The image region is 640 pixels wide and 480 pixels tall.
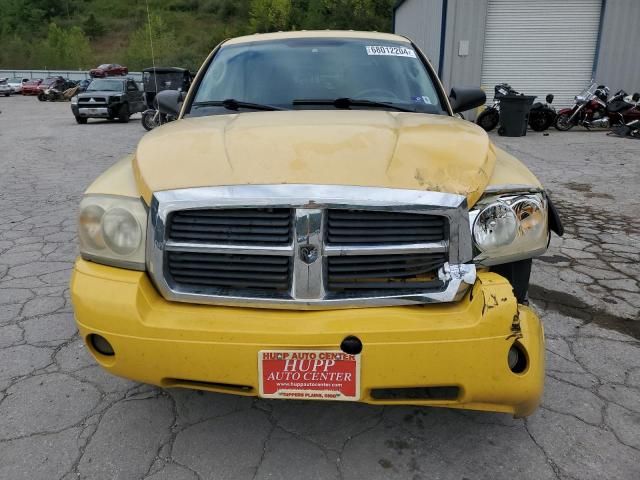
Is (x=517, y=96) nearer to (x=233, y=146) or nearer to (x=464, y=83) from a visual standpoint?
(x=464, y=83)

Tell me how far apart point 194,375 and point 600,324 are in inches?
104

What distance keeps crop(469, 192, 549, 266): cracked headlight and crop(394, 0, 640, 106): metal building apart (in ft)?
46.3

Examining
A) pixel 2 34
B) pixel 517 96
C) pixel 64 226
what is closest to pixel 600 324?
pixel 64 226

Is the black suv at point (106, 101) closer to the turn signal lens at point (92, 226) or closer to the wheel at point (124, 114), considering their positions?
the wheel at point (124, 114)

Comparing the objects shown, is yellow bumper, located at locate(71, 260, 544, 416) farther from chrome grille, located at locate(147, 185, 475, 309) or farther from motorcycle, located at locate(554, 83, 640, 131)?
motorcycle, located at locate(554, 83, 640, 131)

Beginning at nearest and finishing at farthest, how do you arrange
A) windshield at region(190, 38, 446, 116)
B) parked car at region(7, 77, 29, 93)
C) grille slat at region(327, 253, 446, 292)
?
grille slat at region(327, 253, 446, 292) < windshield at region(190, 38, 446, 116) < parked car at region(7, 77, 29, 93)

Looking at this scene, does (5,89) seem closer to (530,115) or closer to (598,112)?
(530,115)

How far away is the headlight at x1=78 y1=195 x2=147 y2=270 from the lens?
1968 millimetres

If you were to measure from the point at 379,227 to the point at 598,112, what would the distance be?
14.8 metres

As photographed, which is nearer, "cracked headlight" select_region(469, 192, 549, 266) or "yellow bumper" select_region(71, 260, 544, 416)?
"yellow bumper" select_region(71, 260, 544, 416)

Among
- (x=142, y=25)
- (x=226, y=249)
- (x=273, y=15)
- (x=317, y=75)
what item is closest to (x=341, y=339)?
(x=226, y=249)

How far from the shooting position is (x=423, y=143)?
2174 millimetres

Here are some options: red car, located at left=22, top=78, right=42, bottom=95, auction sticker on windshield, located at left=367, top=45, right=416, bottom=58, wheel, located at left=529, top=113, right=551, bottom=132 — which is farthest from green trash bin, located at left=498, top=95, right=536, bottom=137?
red car, located at left=22, top=78, right=42, bottom=95

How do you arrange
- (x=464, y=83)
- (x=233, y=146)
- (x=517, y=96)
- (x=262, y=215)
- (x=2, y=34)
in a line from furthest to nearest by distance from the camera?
(x=2, y=34)
(x=464, y=83)
(x=517, y=96)
(x=233, y=146)
(x=262, y=215)
